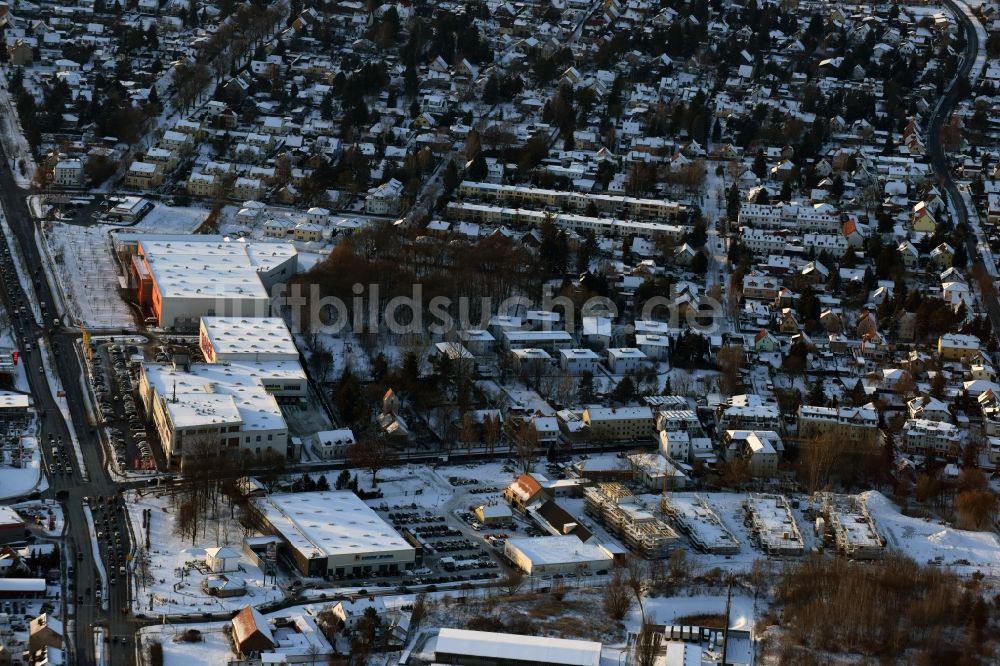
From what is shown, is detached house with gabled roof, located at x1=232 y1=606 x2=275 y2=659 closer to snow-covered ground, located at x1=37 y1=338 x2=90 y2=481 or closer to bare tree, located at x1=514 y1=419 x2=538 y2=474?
snow-covered ground, located at x1=37 y1=338 x2=90 y2=481

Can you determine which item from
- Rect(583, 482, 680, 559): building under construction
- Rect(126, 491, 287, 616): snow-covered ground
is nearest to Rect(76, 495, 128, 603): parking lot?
Rect(126, 491, 287, 616): snow-covered ground

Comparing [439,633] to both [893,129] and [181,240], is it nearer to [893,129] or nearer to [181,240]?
[181,240]

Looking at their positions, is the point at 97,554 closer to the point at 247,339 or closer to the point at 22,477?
the point at 22,477

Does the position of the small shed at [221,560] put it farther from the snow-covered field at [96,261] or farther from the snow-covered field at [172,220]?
the snow-covered field at [172,220]

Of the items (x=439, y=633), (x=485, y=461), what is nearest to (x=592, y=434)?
(x=485, y=461)

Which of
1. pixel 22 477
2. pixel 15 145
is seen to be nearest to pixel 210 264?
pixel 22 477

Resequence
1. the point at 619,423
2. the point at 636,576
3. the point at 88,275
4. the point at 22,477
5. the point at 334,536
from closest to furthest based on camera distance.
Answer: the point at 636,576 → the point at 334,536 → the point at 22,477 → the point at 619,423 → the point at 88,275

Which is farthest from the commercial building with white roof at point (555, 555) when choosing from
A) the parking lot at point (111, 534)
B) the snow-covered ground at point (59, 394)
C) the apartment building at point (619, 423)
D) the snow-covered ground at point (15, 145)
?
the snow-covered ground at point (15, 145)
